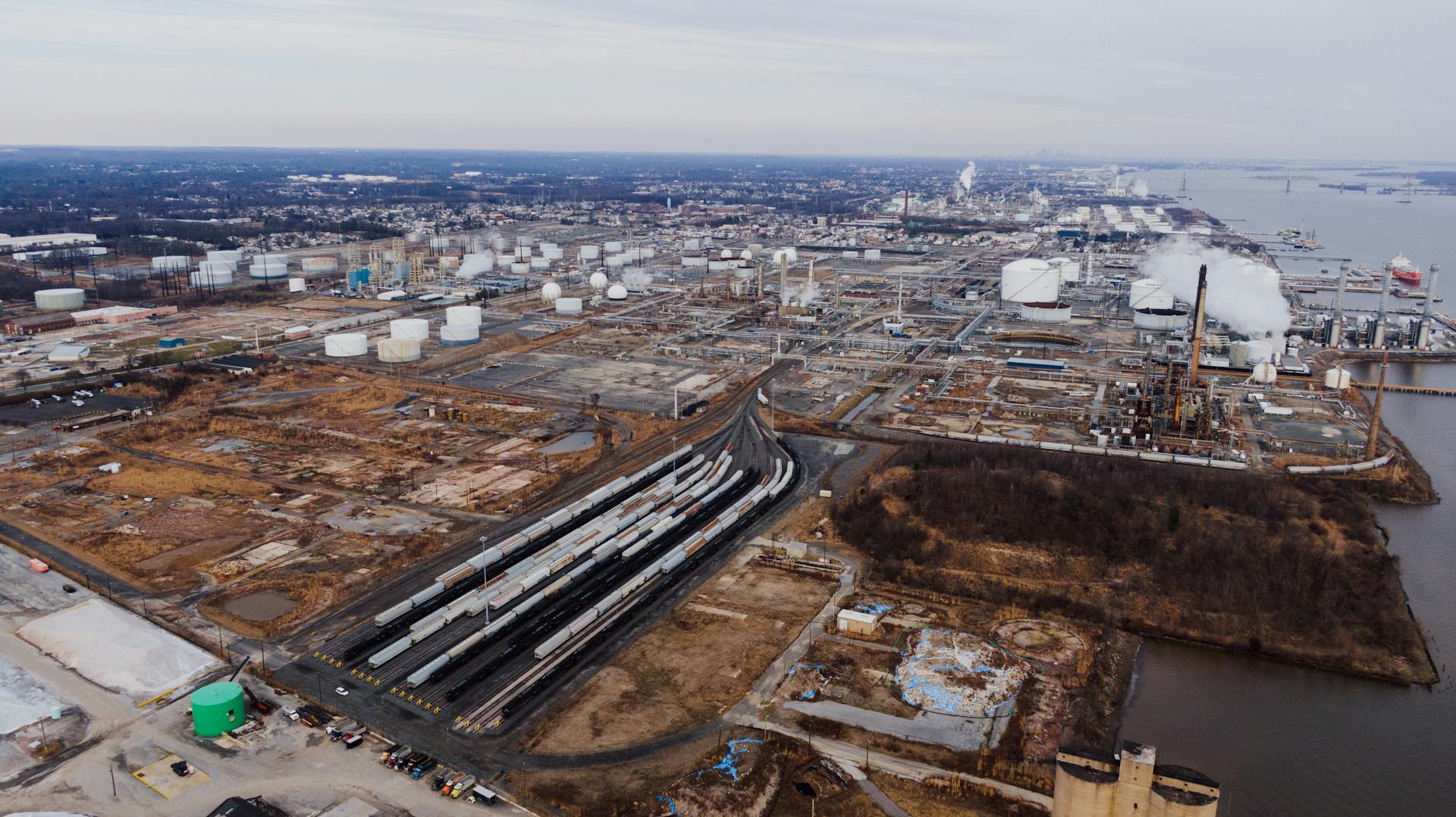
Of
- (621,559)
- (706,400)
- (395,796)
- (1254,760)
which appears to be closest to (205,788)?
(395,796)

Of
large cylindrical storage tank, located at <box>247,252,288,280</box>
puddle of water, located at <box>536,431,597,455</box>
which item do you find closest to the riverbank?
puddle of water, located at <box>536,431,597,455</box>

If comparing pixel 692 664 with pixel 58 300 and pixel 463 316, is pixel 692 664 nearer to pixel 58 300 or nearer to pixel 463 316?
pixel 463 316

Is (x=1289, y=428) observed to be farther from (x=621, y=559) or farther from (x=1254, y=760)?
(x=621, y=559)

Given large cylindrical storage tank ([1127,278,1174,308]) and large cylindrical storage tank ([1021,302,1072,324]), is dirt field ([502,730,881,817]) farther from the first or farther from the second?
large cylindrical storage tank ([1021,302,1072,324])

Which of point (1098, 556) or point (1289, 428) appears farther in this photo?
point (1289, 428)

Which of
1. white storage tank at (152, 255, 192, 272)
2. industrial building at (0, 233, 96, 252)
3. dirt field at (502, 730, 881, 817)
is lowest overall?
dirt field at (502, 730, 881, 817)

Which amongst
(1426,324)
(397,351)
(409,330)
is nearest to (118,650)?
(397,351)

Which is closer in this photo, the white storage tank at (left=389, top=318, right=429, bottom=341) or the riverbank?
the riverbank
